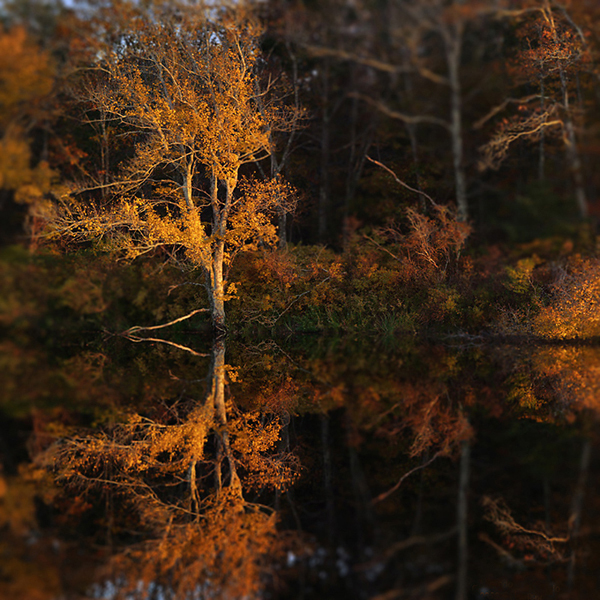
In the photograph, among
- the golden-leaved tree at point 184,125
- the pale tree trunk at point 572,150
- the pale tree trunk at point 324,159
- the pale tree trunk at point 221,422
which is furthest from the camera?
the pale tree trunk at point 324,159

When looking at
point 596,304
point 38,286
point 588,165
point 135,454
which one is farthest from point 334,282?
point 135,454

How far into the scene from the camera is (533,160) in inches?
916

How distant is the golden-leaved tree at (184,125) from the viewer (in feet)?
48.9

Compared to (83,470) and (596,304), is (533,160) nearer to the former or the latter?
(596,304)

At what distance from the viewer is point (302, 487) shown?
544cm

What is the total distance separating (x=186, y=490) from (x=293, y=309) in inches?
515

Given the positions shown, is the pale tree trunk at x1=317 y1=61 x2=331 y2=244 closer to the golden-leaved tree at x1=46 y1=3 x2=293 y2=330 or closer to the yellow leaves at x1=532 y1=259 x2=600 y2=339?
the golden-leaved tree at x1=46 y1=3 x2=293 y2=330

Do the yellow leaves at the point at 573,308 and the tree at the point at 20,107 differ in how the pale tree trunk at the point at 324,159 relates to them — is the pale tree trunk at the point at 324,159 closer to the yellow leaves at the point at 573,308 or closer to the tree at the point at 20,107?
the yellow leaves at the point at 573,308

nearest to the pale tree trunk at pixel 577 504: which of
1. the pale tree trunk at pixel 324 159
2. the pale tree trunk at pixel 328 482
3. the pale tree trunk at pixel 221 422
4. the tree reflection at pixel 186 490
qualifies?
the pale tree trunk at pixel 328 482

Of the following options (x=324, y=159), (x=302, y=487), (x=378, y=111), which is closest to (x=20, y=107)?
(x=302, y=487)

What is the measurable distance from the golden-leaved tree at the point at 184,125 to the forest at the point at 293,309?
0.38 ft

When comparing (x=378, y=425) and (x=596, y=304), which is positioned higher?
(x=596, y=304)

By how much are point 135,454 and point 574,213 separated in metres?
18.7

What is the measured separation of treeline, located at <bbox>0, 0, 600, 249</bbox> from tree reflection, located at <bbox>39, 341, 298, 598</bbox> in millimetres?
9760
